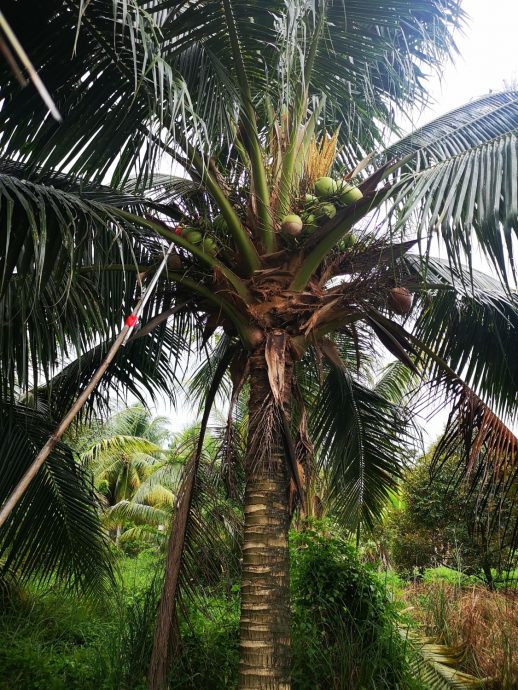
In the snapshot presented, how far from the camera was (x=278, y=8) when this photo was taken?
315 cm

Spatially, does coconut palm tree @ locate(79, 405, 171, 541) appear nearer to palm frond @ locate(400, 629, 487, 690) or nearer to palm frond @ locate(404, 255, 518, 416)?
palm frond @ locate(400, 629, 487, 690)

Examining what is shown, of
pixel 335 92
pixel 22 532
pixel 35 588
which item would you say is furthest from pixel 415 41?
pixel 35 588

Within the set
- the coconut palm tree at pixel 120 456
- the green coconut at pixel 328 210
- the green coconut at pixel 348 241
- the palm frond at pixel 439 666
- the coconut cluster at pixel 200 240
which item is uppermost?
the coconut palm tree at pixel 120 456

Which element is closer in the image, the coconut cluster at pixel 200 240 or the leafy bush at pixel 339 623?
the coconut cluster at pixel 200 240

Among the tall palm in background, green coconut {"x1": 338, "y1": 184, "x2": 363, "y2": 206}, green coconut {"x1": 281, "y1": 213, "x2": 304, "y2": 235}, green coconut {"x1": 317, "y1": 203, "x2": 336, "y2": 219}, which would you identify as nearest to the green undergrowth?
the tall palm in background

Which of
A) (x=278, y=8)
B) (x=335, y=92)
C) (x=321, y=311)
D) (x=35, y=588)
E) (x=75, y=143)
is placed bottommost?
(x=35, y=588)

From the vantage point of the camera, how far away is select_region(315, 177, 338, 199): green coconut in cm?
358

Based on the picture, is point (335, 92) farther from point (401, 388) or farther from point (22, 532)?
point (401, 388)

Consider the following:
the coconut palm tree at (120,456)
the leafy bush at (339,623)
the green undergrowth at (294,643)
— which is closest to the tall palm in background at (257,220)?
the green undergrowth at (294,643)

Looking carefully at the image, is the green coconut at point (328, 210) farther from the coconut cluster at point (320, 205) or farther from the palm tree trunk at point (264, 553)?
the palm tree trunk at point (264, 553)

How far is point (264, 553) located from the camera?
3381 millimetres

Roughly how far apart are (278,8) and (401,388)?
6.05 m

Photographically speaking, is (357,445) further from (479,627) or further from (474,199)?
(474,199)

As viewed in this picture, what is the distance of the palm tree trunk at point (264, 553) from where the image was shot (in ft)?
10.4
